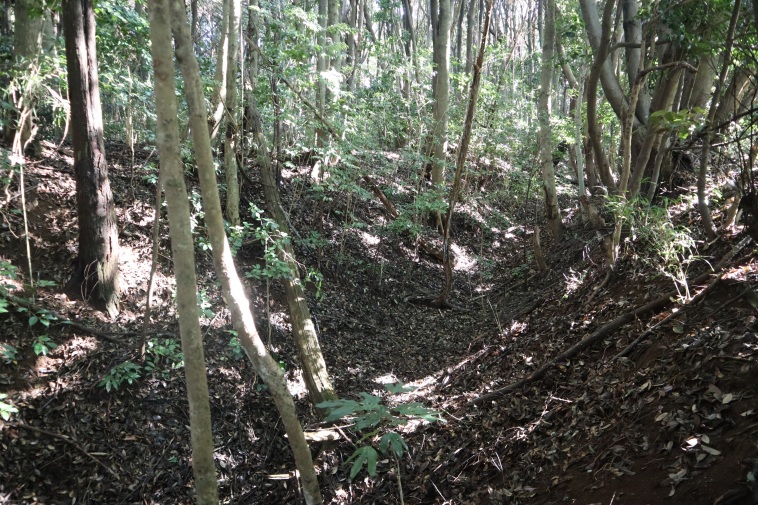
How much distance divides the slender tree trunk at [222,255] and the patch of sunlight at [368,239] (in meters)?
7.66

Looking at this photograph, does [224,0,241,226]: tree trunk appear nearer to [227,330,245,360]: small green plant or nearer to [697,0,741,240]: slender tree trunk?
[227,330,245,360]: small green plant

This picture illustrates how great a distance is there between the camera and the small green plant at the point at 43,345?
5.29 m

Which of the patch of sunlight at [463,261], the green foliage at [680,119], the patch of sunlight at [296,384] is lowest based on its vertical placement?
the patch of sunlight at [296,384]

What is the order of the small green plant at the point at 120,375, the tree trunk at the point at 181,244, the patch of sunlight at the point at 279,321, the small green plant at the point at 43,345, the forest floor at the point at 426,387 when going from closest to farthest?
the tree trunk at the point at 181,244 < the forest floor at the point at 426,387 < the small green plant at the point at 43,345 < the small green plant at the point at 120,375 < the patch of sunlight at the point at 279,321

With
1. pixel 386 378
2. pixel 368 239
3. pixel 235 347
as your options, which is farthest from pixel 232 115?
pixel 368 239

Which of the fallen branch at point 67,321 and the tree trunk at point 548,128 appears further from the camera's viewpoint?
the tree trunk at point 548,128

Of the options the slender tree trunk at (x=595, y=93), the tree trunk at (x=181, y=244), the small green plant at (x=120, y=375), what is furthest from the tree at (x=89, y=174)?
the slender tree trunk at (x=595, y=93)

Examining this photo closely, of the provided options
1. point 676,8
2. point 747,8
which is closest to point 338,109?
point 676,8

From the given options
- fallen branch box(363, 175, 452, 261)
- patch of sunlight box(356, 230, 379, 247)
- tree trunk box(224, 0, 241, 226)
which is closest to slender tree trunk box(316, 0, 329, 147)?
fallen branch box(363, 175, 452, 261)

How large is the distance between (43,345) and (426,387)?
4.62 m

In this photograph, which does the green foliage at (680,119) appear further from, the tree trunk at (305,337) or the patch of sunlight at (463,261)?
the patch of sunlight at (463,261)

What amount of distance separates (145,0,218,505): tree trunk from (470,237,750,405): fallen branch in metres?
3.33

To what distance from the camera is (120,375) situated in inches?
218

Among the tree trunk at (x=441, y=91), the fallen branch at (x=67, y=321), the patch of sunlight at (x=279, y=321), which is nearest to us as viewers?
the fallen branch at (x=67, y=321)
